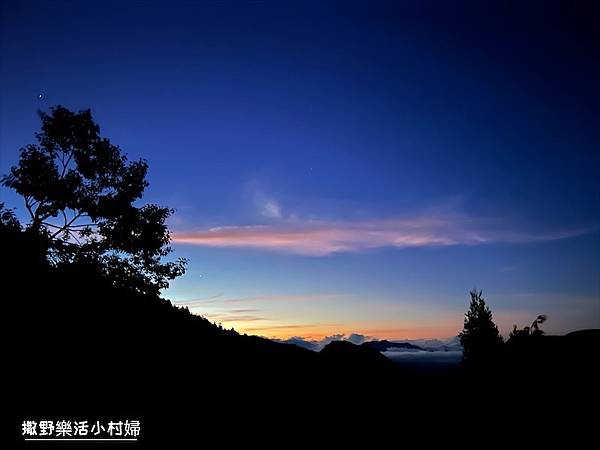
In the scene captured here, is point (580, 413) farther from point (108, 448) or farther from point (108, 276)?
point (108, 276)

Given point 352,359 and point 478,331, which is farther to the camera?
point 478,331

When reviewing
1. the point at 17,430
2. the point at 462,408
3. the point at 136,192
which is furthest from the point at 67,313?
the point at 462,408

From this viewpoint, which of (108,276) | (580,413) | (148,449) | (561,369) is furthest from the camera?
(108,276)

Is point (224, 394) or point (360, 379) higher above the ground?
point (224, 394)

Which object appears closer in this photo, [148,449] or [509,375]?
[148,449]

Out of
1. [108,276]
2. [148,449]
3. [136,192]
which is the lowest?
[148,449]

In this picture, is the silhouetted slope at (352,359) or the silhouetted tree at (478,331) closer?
the silhouetted slope at (352,359)

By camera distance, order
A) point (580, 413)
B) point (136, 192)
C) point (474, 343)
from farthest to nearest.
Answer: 1. point (474, 343)
2. point (136, 192)
3. point (580, 413)

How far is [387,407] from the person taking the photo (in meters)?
17.1

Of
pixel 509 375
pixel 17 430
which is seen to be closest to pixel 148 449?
pixel 17 430

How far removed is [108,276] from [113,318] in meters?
8.46

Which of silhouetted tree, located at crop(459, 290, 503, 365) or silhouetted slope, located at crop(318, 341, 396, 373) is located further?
silhouetted tree, located at crop(459, 290, 503, 365)

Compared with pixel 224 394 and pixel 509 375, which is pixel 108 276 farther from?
pixel 509 375

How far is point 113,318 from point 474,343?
173 ft
